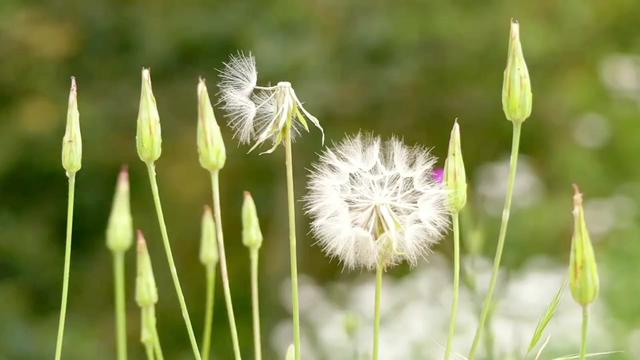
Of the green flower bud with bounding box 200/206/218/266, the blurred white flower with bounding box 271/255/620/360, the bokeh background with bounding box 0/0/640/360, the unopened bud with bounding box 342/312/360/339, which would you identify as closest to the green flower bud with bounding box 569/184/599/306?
the green flower bud with bounding box 200/206/218/266

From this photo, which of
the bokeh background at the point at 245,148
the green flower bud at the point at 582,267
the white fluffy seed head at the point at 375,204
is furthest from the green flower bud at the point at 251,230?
the bokeh background at the point at 245,148

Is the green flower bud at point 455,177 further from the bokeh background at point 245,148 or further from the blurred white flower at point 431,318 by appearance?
the bokeh background at point 245,148

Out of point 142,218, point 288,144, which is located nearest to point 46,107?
point 142,218

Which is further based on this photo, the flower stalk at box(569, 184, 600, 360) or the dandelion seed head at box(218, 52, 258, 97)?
the dandelion seed head at box(218, 52, 258, 97)

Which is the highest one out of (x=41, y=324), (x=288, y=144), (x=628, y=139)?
(x=628, y=139)

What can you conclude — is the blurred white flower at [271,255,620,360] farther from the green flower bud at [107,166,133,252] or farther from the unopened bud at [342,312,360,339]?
the green flower bud at [107,166,133,252]

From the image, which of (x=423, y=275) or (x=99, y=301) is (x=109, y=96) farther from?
(x=423, y=275)
